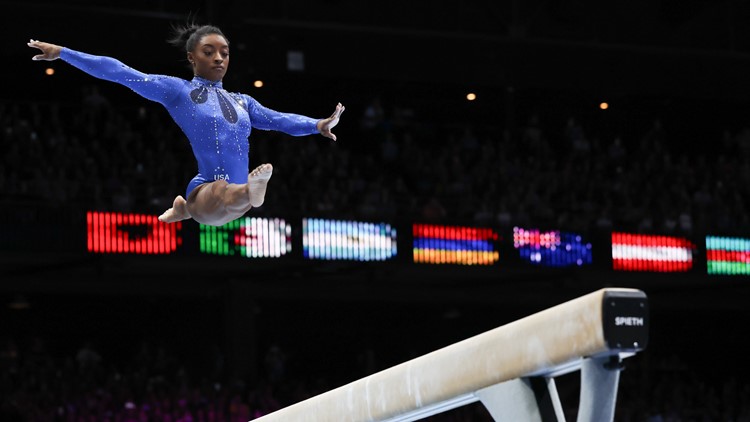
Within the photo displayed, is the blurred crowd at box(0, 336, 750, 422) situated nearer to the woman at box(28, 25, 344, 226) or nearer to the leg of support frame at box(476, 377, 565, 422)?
the woman at box(28, 25, 344, 226)

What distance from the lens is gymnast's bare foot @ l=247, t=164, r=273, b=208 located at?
19.0 ft

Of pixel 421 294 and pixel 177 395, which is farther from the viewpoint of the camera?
pixel 421 294

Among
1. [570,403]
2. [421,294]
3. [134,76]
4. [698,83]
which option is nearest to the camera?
[134,76]

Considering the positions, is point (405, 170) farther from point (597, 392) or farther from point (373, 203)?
point (597, 392)

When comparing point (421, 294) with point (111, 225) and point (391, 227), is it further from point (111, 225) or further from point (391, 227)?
point (111, 225)

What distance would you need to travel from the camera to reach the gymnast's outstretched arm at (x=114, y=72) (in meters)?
6.02

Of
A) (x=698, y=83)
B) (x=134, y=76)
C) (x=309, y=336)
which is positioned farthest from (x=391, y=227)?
(x=134, y=76)

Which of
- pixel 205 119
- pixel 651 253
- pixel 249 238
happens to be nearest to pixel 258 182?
pixel 205 119

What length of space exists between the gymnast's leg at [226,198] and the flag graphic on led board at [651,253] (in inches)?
601

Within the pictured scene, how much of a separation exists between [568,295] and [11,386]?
1106 centimetres

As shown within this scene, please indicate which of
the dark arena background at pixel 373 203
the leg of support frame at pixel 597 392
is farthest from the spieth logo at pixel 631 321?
the dark arena background at pixel 373 203

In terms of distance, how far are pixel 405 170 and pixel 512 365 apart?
56.8 feet

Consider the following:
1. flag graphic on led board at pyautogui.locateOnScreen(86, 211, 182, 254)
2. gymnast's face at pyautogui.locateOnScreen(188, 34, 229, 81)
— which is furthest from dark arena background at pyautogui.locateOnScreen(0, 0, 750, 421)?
gymnast's face at pyautogui.locateOnScreen(188, 34, 229, 81)

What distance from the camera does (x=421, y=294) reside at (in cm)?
2428
